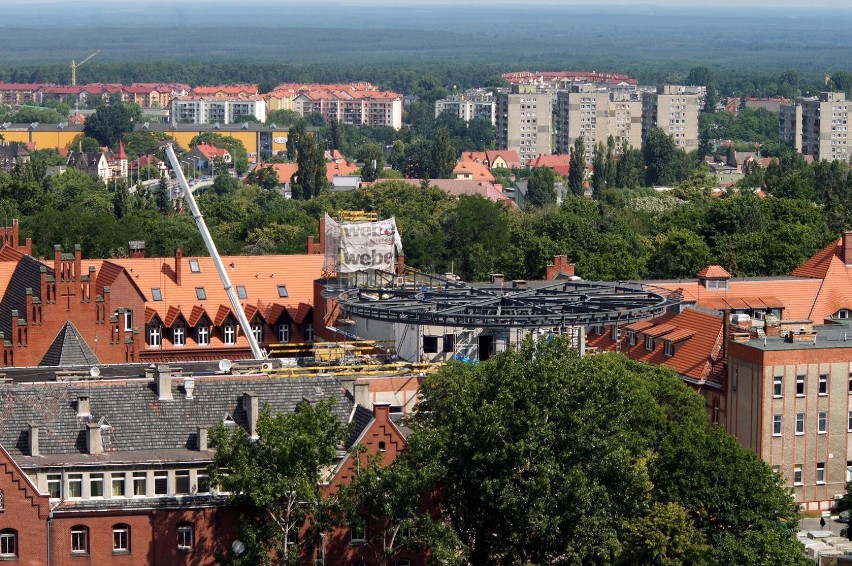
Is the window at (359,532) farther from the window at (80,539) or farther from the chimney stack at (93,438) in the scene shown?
the chimney stack at (93,438)

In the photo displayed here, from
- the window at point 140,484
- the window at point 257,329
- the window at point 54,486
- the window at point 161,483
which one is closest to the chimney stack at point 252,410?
the window at point 161,483

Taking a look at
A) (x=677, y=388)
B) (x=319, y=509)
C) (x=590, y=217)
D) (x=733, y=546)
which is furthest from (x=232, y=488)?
(x=590, y=217)

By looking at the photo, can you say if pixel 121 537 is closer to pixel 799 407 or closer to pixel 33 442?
pixel 33 442

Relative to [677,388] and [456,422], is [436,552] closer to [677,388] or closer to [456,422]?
[456,422]

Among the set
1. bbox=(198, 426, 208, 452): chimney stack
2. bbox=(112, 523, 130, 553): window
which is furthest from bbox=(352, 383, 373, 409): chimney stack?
bbox=(112, 523, 130, 553): window

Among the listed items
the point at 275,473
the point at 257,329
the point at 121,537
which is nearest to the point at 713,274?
the point at 257,329
